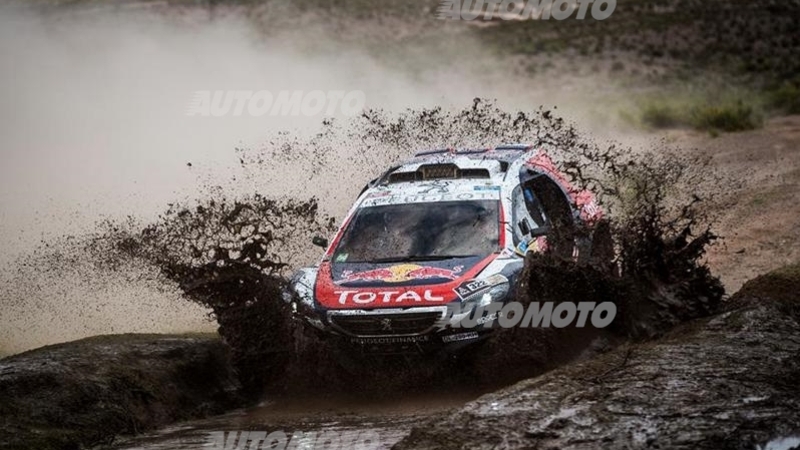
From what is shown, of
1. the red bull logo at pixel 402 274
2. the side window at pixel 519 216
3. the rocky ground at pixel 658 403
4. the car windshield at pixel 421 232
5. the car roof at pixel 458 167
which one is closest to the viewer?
the rocky ground at pixel 658 403

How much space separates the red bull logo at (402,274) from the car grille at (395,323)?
0.42 metres

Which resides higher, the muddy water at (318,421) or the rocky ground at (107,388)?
the rocky ground at (107,388)

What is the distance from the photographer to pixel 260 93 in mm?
37625

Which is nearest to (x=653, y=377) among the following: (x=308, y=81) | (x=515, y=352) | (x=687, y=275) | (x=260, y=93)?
(x=515, y=352)

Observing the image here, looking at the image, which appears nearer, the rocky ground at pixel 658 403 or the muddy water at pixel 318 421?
the rocky ground at pixel 658 403

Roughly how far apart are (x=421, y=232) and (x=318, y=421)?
2167 millimetres

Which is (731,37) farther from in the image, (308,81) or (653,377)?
(653,377)

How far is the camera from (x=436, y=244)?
1156 centimetres

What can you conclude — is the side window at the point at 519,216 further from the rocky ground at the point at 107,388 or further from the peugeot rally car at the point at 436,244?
the rocky ground at the point at 107,388

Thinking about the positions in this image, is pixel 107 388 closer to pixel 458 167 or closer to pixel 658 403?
pixel 458 167

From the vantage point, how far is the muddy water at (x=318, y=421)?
31.6 feet

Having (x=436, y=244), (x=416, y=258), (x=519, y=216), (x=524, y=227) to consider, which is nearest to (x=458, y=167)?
(x=519, y=216)

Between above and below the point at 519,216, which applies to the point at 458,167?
above

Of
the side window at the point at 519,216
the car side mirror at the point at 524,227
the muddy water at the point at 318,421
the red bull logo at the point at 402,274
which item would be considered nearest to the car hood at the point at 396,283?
the red bull logo at the point at 402,274
